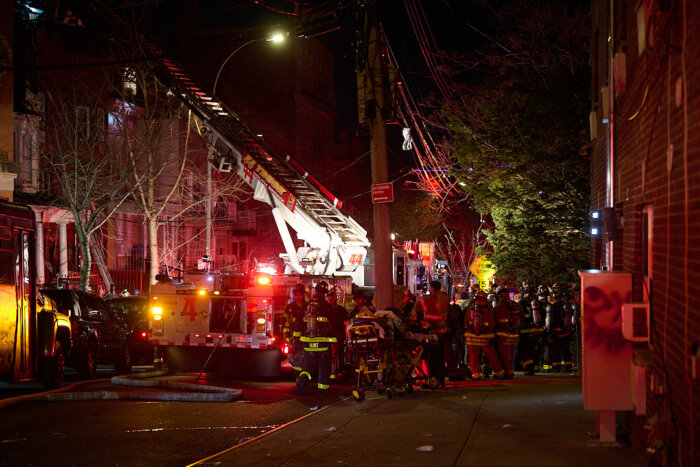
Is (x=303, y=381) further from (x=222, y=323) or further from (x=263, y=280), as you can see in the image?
(x=222, y=323)

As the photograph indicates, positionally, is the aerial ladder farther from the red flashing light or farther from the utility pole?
the utility pole

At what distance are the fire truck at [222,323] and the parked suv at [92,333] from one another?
1426 mm

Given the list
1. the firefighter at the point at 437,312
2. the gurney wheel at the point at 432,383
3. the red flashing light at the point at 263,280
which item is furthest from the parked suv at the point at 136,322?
the gurney wheel at the point at 432,383

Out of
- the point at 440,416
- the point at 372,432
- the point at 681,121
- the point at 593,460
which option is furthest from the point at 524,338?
the point at 681,121

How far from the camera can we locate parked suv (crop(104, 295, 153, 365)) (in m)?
16.8

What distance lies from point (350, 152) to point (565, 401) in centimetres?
4310

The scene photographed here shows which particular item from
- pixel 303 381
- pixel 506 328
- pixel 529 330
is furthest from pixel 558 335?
pixel 303 381

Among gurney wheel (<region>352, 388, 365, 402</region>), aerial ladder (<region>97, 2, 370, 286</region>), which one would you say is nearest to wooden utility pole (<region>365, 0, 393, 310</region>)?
gurney wheel (<region>352, 388, 365, 402</region>)

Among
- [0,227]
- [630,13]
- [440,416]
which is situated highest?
[630,13]

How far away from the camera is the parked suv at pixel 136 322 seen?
55.3 feet

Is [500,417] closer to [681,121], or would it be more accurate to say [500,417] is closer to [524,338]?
[681,121]

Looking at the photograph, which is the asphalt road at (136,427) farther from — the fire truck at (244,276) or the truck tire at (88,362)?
the truck tire at (88,362)

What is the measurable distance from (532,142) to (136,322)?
407 inches

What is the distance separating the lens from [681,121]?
5008mm
